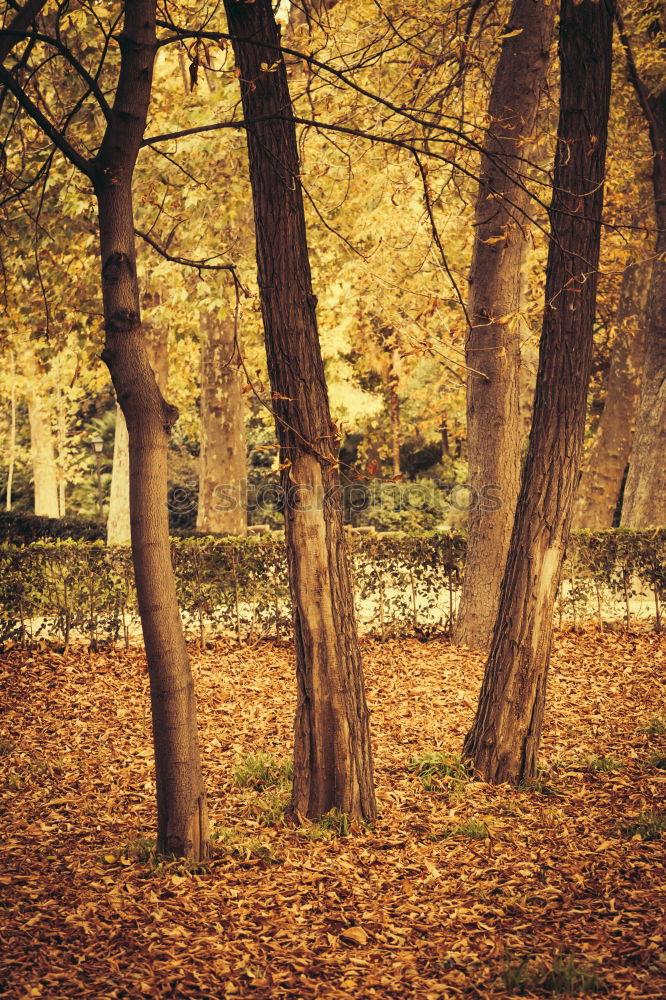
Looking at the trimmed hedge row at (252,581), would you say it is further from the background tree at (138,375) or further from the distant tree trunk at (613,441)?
the background tree at (138,375)

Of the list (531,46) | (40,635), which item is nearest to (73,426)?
(40,635)

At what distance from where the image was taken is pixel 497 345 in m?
9.62

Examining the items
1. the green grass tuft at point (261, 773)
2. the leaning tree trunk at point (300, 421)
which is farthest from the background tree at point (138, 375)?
the green grass tuft at point (261, 773)

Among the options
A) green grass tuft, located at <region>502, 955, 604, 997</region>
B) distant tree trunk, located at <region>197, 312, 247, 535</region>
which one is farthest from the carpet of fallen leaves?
distant tree trunk, located at <region>197, 312, 247, 535</region>

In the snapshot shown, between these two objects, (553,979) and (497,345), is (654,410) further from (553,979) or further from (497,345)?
(553,979)

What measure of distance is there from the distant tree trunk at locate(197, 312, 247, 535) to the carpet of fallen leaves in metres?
7.32

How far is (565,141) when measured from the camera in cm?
560

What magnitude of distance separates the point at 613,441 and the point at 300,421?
38.1 feet

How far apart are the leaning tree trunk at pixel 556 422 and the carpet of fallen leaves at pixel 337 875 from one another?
0.52 meters

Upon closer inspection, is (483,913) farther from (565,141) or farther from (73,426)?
(73,426)

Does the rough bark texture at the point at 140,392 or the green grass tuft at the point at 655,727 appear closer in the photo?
the rough bark texture at the point at 140,392

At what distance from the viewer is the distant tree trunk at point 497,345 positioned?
9.12 m

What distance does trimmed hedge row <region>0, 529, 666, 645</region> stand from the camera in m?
9.70

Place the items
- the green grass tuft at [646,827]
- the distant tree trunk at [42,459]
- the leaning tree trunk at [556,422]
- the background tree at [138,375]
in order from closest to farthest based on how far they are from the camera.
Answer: the background tree at [138,375], the green grass tuft at [646,827], the leaning tree trunk at [556,422], the distant tree trunk at [42,459]
